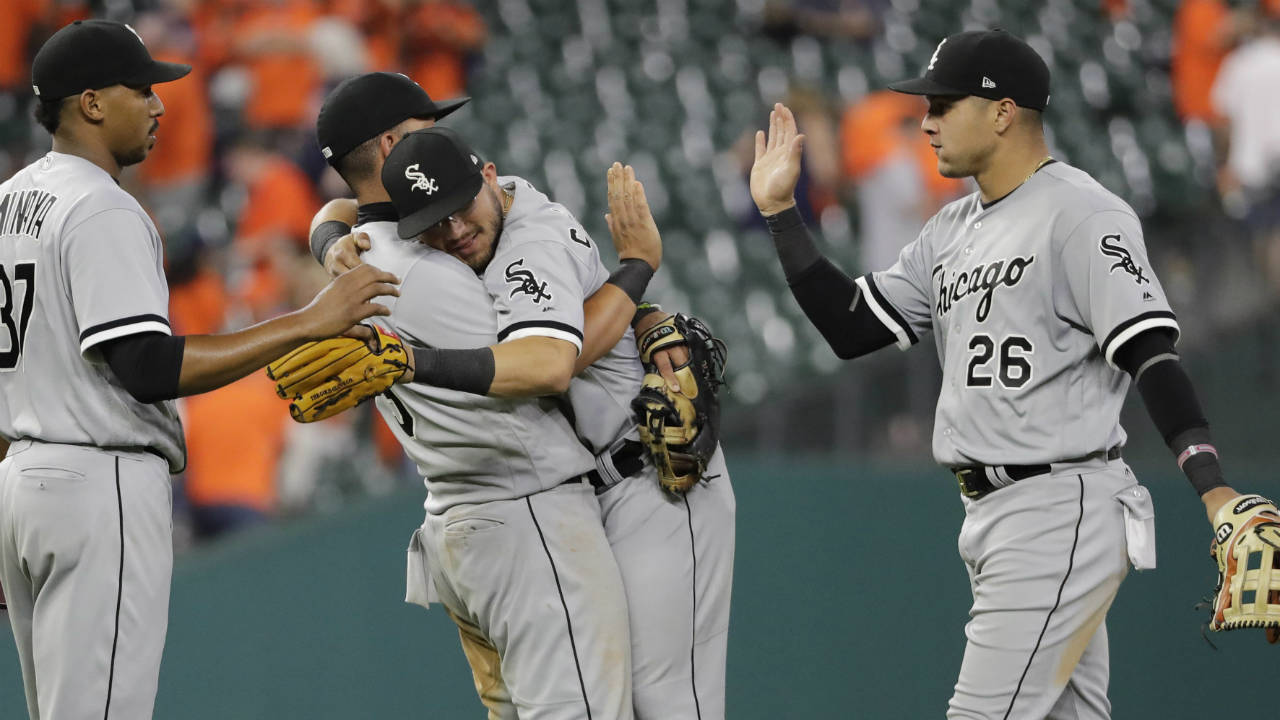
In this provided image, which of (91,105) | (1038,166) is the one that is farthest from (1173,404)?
(91,105)

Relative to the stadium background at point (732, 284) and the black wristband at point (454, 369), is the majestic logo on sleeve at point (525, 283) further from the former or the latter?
the stadium background at point (732, 284)

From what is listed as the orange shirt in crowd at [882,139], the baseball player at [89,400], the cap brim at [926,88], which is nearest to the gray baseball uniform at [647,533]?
the baseball player at [89,400]

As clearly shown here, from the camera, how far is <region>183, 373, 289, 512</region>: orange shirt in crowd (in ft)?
20.7

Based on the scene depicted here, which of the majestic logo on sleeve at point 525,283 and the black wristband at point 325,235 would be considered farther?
the black wristband at point 325,235

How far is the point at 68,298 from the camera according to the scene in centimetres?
318

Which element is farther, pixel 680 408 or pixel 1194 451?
pixel 680 408

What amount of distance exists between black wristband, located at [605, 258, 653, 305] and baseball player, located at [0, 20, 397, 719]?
0.60 meters

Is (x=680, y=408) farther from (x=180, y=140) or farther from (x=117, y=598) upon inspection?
(x=180, y=140)

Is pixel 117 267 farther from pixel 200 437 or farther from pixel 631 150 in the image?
pixel 631 150

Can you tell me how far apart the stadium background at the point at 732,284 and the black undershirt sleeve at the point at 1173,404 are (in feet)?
5.64

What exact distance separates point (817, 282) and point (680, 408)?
585mm

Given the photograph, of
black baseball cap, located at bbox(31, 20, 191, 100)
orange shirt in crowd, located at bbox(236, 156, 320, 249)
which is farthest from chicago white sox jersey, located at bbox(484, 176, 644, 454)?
orange shirt in crowd, located at bbox(236, 156, 320, 249)

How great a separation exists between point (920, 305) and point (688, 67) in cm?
626

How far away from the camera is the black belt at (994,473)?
3.38 meters
